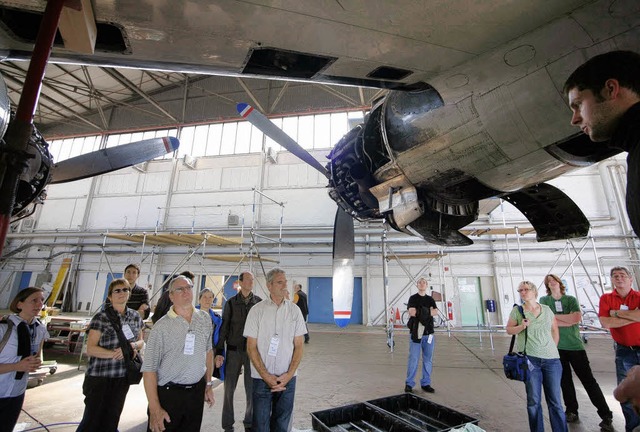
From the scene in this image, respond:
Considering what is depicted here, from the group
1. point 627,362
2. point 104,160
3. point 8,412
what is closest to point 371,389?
point 627,362

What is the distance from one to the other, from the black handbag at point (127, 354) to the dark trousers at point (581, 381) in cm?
539

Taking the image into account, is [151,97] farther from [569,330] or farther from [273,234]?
[569,330]

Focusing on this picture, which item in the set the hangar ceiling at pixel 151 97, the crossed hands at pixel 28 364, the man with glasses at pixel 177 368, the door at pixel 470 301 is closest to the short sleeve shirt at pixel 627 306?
the man with glasses at pixel 177 368

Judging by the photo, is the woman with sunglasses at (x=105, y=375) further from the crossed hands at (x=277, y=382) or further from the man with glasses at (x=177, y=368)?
the crossed hands at (x=277, y=382)

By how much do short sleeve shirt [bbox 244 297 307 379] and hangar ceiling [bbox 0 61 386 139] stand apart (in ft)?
47.1

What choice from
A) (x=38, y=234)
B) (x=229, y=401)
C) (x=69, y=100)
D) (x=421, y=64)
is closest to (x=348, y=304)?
(x=229, y=401)

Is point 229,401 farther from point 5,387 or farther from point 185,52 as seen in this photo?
point 185,52

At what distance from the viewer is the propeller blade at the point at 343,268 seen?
4.36 meters

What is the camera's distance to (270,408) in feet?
10.1

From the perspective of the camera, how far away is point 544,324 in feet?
11.8

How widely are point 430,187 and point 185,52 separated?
2491mm

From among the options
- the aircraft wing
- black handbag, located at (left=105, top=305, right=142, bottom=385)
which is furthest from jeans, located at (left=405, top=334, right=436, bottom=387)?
the aircraft wing

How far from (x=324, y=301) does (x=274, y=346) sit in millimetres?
12760

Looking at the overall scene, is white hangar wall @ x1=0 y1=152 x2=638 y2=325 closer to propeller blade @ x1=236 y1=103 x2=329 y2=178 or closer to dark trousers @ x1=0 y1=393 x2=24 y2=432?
propeller blade @ x1=236 y1=103 x2=329 y2=178
